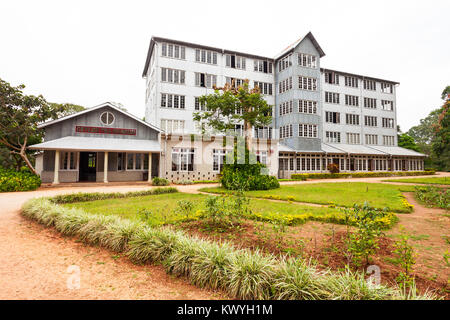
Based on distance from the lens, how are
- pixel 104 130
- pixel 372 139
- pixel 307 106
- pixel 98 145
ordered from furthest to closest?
1. pixel 372 139
2. pixel 307 106
3. pixel 104 130
4. pixel 98 145

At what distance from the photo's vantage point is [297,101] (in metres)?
26.8

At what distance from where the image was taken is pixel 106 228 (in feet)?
17.4

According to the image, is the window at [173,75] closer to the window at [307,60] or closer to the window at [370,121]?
the window at [307,60]

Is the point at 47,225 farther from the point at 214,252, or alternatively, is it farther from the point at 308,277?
the point at 308,277

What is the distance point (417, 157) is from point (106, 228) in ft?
140

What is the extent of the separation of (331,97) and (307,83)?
6.67 meters

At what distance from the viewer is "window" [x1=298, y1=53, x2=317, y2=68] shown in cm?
2736

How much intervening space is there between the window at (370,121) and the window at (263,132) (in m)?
15.8

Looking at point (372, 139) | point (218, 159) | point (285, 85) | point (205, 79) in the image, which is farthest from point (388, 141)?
point (205, 79)

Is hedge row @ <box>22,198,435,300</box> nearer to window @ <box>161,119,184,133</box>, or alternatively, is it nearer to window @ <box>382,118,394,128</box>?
window @ <box>161,119,184,133</box>

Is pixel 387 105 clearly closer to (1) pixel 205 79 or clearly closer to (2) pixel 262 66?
(2) pixel 262 66

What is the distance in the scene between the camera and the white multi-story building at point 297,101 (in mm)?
24344
